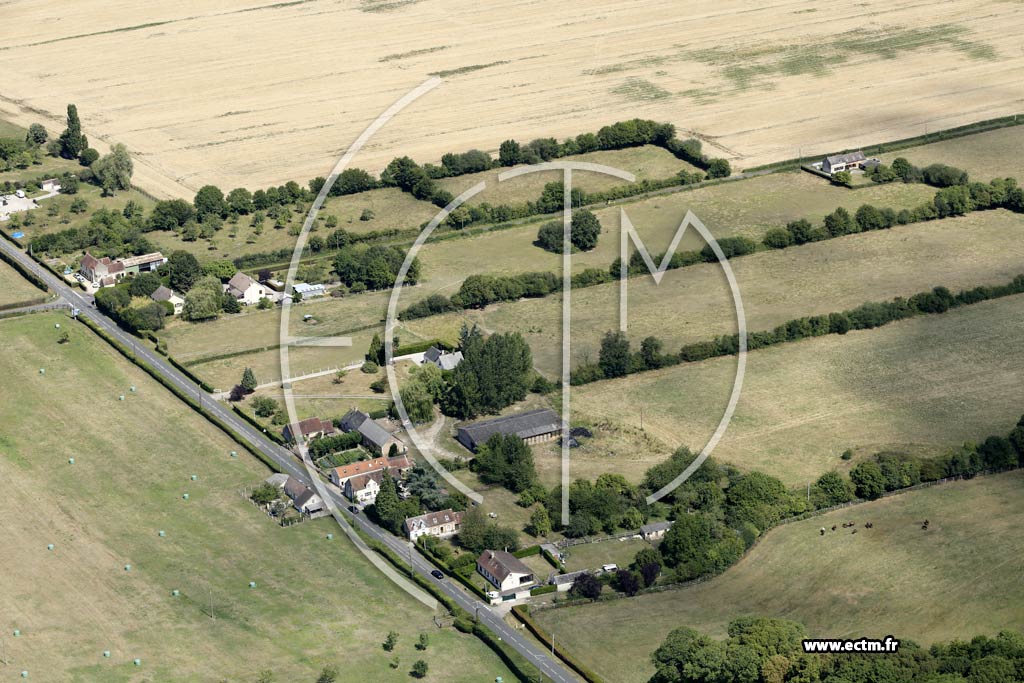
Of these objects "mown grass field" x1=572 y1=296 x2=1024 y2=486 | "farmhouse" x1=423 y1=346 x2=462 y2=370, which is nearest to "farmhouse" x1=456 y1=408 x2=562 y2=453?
"mown grass field" x1=572 y1=296 x2=1024 y2=486

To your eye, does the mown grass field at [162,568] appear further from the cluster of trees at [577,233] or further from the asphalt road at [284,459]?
the cluster of trees at [577,233]

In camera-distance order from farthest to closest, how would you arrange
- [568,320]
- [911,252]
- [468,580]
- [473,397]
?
[911,252]
[568,320]
[473,397]
[468,580]

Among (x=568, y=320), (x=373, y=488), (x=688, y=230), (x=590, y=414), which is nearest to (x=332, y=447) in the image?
(x=373, y=488)

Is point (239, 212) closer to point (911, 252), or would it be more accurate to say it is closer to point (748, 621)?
point (911, 252)

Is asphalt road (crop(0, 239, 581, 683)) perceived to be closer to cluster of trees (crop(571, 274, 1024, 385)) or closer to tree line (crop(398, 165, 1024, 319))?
tree line (crop(398, 165, 1024, 319))

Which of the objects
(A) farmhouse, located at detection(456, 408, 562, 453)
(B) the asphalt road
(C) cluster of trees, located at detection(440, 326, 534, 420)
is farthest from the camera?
(C) cluster of trees, located at detection(440, 326, 534, 420)

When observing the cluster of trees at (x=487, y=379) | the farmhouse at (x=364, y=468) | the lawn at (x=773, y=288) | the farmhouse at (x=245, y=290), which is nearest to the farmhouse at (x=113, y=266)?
the farmhouse at (x=245, y=290)

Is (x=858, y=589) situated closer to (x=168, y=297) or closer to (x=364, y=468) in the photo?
(x=364, y=468)
